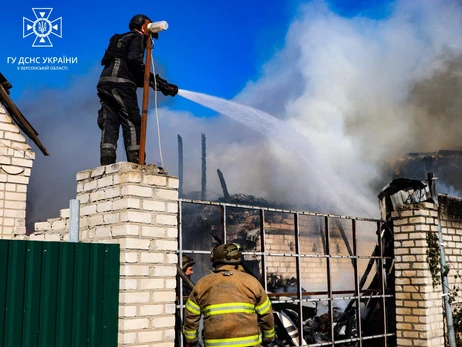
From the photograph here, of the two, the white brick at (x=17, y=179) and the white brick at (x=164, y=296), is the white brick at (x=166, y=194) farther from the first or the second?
the white brick at (x=17, y=179)

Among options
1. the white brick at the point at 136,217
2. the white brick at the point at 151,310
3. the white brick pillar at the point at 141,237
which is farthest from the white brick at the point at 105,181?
the white brick at the point at 151,310

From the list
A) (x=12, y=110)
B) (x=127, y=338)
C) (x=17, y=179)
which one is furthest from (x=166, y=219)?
(x=12, y=110)

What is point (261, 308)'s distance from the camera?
4.03 meters

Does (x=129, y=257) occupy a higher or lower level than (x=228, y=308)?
higher

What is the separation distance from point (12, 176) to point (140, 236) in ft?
15.3

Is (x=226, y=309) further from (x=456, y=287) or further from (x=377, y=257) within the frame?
(x=456, y=287)

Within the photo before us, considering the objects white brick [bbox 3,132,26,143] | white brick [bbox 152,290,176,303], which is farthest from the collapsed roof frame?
white brick [bbox 152,290,176,303]

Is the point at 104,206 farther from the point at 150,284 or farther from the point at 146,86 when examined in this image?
the point at 146,86

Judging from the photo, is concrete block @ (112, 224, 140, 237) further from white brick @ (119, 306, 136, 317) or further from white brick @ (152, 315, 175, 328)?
white brick @ (152, 315, 175, 328)

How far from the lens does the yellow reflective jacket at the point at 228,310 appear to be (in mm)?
3902

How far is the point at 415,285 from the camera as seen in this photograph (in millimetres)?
7422

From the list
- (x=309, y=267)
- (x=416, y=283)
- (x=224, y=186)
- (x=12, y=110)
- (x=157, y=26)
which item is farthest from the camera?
(x=224, y=186)

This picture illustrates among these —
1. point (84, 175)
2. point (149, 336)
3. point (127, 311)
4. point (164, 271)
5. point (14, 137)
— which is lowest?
point (149, 336)

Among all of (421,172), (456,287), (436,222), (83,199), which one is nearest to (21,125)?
(83,199)
